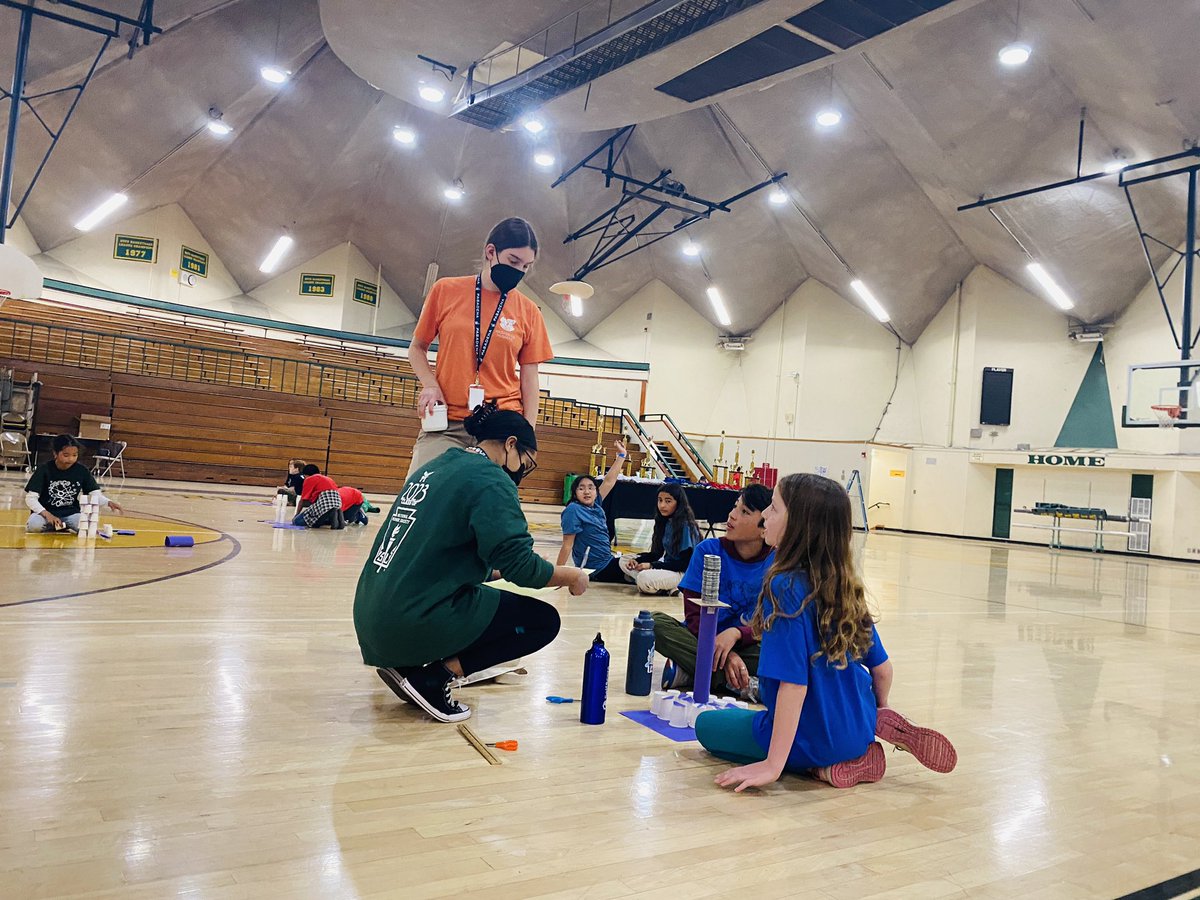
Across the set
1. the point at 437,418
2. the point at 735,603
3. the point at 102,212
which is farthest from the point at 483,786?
the point at 102,212

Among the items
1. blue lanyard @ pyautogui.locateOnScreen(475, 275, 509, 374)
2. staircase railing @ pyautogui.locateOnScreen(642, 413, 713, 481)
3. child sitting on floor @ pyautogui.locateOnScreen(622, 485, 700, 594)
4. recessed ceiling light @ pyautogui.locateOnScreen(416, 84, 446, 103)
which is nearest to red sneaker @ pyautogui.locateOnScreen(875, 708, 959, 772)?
blue lanyard @ pyautogui.locateOnScreen(475, 275, 509, 374)

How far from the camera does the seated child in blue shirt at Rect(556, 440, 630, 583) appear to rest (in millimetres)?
6195

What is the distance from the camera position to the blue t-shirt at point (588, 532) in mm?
6242

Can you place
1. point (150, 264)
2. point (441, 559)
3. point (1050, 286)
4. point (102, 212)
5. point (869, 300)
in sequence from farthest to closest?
point (869, 300), point (150, 264), point (102, 212), point (1050, 286), point (441, 559)

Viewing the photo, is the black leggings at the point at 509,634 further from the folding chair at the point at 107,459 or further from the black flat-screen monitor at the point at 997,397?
the black flat-screen monitor at the point at 997,397

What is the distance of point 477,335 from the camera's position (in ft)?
9.58

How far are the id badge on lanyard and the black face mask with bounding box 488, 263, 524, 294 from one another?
45 millimetres

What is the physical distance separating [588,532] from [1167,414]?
40.5 feet

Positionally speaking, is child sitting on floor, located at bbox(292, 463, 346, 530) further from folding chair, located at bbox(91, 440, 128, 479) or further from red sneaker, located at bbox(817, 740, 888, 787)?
red sneaker, located at bbox(817, 740, 888, 787)

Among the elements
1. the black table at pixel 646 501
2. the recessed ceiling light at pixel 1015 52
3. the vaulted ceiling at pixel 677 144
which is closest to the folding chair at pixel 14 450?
the vaulted ceiling at pixel 677 144

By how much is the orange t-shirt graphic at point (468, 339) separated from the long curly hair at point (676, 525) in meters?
2.40

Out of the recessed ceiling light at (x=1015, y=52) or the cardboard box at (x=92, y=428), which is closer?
the recessed ceiling light at (x=1015, y=52)

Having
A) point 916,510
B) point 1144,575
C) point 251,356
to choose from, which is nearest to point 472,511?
point 1144,575

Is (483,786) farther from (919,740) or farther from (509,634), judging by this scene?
(919,740)
